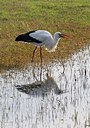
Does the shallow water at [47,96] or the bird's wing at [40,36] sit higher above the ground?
the bird's wing at [40,36]

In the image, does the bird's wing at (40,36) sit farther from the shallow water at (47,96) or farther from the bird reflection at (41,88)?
the bird reflection at (41,88)

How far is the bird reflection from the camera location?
10.6m

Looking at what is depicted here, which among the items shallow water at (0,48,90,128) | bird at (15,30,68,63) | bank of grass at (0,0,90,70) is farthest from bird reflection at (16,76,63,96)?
bird at (15,30,68,63)

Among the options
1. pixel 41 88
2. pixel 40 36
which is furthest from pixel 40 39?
pixel 41 88

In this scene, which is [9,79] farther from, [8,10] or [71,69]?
[8,10]

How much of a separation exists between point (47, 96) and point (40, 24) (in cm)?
846

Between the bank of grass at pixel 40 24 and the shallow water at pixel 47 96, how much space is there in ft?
2.83

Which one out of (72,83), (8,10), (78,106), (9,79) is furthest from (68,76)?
(8,10)

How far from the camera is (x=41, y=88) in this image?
11016 mm

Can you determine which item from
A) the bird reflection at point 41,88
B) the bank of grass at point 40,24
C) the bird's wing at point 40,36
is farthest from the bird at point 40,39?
the bird reflection at point 41,88

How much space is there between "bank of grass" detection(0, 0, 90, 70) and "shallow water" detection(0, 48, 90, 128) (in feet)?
2.83

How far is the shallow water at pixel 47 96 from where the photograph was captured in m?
8.84

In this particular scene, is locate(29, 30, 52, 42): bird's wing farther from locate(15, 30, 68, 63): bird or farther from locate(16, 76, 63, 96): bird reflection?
locate(16, 76, 63, 96): bird reflection

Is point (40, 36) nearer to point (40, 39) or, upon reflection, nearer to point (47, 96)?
point (40, 39)
